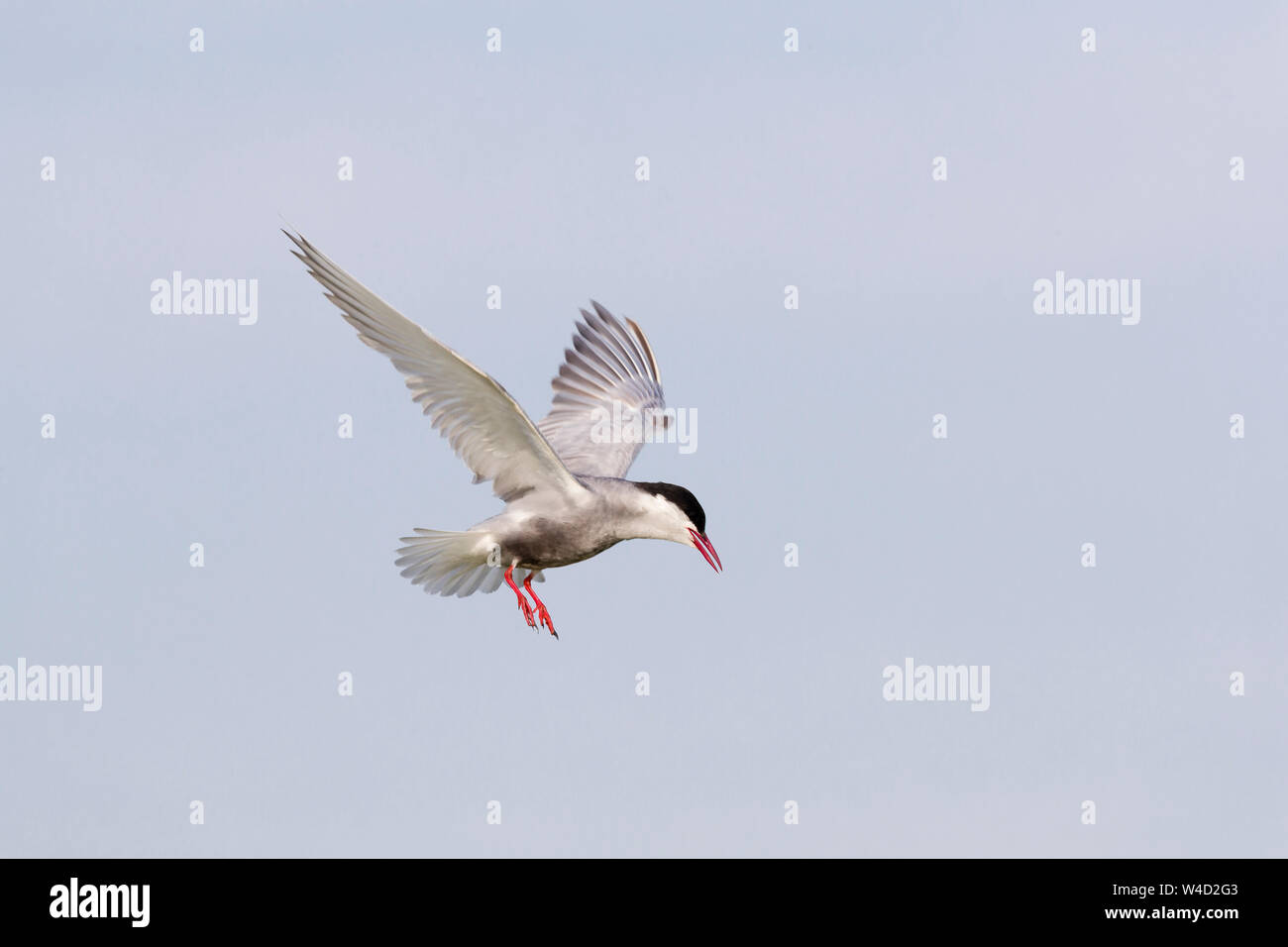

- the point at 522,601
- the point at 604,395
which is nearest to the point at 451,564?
the point at 522,601

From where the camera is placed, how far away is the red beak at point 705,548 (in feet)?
56.1

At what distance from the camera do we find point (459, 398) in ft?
55.6

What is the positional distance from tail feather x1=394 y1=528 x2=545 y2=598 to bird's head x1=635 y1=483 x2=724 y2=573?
4.45 ft

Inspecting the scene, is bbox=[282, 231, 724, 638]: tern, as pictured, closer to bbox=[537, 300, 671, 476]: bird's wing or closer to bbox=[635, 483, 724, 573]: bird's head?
bbox=[635, 483, 724, 573]: bird's head

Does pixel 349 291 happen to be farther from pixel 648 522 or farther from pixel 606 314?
pixel 606 314

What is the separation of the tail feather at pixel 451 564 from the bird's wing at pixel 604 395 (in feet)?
6.92

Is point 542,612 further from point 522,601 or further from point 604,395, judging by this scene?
point 604,395

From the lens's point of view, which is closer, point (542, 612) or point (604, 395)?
point (542, 612)

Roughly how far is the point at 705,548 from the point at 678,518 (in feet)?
1.10

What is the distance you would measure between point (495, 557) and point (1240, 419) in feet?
34.8

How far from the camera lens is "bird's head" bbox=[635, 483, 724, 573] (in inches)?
671

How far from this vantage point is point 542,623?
1766cm

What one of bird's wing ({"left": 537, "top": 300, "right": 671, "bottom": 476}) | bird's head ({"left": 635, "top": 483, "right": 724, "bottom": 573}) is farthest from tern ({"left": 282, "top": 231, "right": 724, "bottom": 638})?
bird's wing ({"left": 537, "top": 300, "right": 671, "bottom": 476})

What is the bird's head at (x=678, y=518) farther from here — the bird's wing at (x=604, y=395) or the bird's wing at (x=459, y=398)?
the bird's wing at (x=604, y=395)
